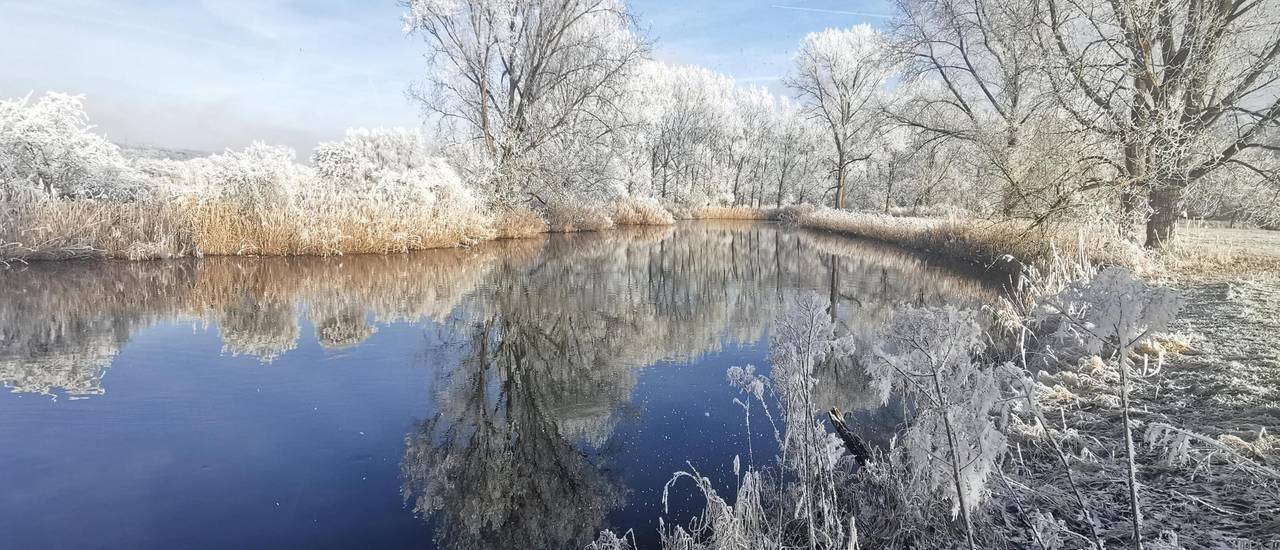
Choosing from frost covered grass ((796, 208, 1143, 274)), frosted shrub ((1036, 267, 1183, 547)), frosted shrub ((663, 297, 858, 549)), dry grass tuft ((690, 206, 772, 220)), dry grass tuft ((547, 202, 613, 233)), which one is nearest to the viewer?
A: frosted shrub ((1036, 267, 1183, 547))

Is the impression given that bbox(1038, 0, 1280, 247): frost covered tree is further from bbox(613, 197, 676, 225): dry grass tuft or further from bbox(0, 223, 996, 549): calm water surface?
bbox(613, 197, 676, 225): dry grass tuft

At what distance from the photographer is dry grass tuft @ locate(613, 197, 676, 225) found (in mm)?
30016

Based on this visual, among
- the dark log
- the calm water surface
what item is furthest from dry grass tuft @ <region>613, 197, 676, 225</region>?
the dark log

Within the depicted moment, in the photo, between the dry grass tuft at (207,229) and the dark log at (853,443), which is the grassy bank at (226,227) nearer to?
the dry grass tuft at (207,229)

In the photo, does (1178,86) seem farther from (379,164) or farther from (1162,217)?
(379,164)

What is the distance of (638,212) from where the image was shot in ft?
102

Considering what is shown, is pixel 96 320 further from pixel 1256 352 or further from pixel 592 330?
pixel 1256 352

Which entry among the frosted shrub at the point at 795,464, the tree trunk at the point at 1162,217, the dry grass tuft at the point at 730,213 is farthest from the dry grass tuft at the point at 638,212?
the frosted shrub at the point at 795,464

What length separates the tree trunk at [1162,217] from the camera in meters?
10.7

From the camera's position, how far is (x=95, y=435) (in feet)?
12.8

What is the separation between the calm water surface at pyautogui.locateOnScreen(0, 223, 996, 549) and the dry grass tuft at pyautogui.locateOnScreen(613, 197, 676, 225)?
797 inches

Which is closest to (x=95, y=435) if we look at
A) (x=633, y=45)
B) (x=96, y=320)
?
(x=96, y=320)

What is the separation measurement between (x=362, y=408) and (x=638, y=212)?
26.8m

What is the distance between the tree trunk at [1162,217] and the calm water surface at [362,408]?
3.86 meters
